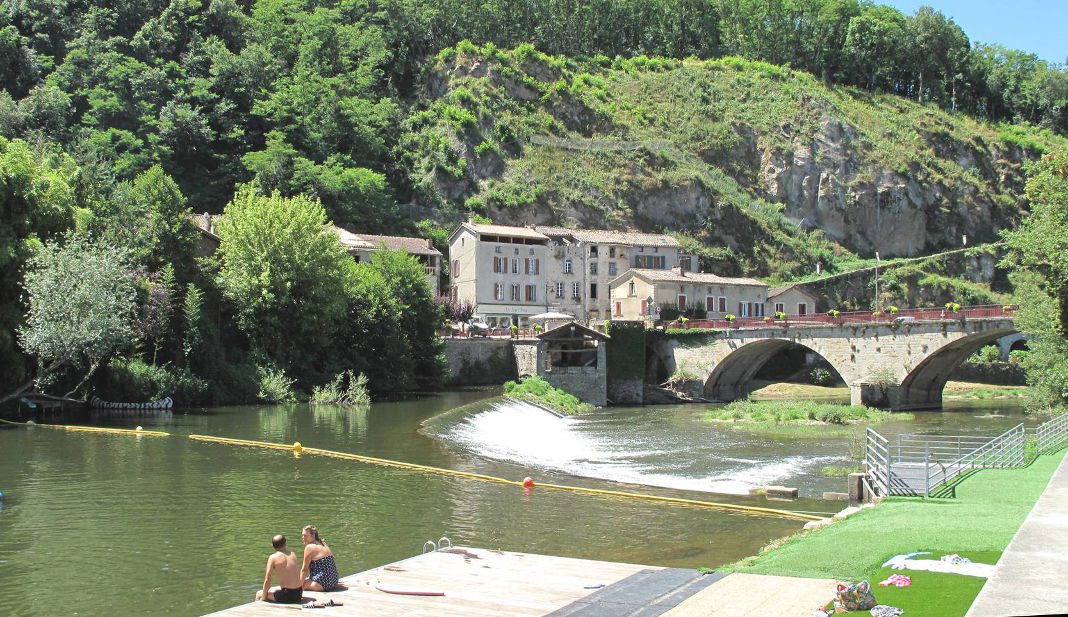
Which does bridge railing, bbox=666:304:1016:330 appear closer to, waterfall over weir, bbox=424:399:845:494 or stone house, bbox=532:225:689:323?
stone house, bbox=532:225:689:323

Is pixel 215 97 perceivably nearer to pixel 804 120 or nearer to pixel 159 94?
pixel 159 94

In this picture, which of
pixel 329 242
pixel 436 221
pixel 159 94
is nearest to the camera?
pixel 329 242

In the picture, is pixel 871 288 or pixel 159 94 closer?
pixel 159 94

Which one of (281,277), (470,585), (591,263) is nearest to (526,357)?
(281,277)

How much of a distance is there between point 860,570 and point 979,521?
12.5 feet

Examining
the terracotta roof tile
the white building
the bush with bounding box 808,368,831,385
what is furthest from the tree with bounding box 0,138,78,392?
the bush with bounding box 808,368,831,385

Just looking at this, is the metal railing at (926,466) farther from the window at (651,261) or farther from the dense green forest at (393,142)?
the window at (651,261)

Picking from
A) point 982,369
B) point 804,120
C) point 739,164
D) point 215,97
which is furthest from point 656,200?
point 215,97

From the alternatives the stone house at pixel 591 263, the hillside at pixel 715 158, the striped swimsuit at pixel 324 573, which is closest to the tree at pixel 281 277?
the stone house at pixel 591 263

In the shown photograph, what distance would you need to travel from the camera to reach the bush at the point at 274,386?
52531mm

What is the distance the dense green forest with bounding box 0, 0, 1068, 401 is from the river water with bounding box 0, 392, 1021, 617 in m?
8.99

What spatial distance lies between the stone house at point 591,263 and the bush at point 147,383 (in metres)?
38.6

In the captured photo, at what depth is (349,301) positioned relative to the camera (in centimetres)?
5981

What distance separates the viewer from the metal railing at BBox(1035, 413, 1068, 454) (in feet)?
88.7
